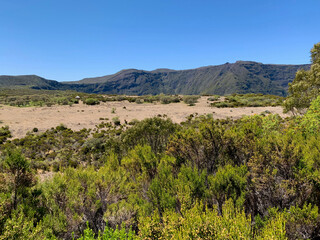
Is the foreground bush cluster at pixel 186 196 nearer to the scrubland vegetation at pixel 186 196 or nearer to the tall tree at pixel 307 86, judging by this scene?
the scrubland vegetation at pixel 186 196

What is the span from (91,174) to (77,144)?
41.7 feet

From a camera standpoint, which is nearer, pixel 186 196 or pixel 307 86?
pixel 186 196

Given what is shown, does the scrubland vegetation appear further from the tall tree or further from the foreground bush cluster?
the tall tree

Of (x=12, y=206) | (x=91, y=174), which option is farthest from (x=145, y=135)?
(x=12, y=206)

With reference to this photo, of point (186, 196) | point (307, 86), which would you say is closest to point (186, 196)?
point (186, 196)

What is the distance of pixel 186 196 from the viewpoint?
4895 millimetres

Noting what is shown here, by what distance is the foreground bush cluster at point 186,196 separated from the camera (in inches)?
149

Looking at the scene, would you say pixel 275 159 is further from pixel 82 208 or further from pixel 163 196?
pixel 82 208

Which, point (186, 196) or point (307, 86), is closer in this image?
point (186, 196)

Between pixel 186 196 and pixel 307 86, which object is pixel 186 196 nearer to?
pixel 186 196

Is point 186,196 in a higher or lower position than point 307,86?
lower

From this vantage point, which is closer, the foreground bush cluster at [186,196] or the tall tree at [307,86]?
the foreground bush cluster at [186,196]

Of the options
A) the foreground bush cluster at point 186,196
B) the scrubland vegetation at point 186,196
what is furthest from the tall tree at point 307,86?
the foreground bush cluster at point 186,196

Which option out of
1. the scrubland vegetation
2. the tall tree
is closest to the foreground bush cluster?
the scrubland vegetation
